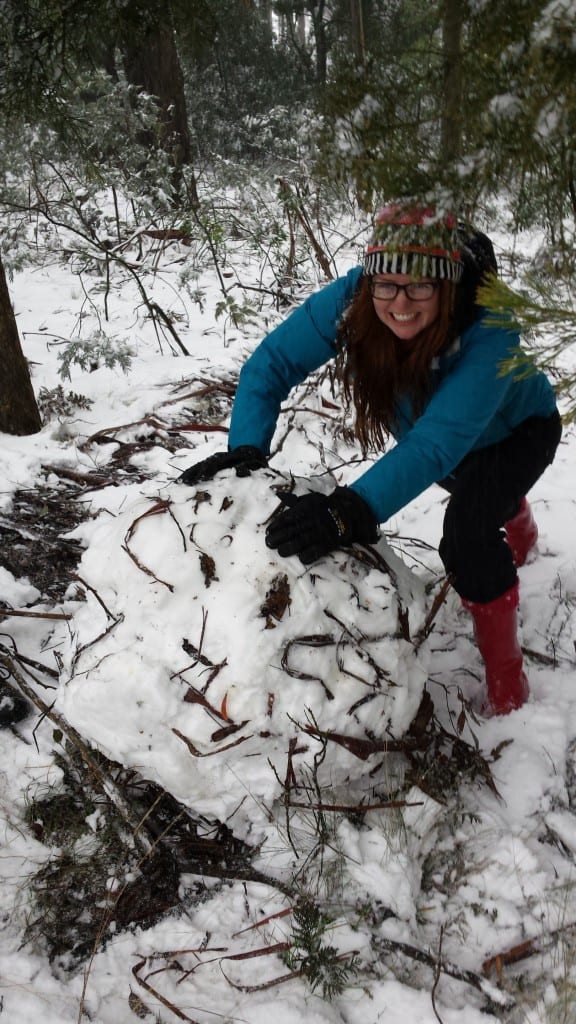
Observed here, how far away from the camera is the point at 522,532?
2.77 meters

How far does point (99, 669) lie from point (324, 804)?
0.67m

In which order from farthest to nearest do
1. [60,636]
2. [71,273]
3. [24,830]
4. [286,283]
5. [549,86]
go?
[71,273] → [286,283] → [60,636] → [24,830] → [549,86]

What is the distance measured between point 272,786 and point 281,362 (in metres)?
1.37

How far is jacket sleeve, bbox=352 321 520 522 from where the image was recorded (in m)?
1.77

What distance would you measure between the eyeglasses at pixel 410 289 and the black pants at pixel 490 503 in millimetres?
629

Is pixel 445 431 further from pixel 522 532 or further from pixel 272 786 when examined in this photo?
pixel 522 532

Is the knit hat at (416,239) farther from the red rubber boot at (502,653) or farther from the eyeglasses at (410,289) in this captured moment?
the red rubber boot at (502,653)

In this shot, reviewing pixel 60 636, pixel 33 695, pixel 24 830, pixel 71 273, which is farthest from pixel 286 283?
pixel 24 830

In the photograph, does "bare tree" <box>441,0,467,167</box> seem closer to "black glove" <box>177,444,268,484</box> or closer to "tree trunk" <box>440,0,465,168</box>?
"tree trunk" <box>440,0,465,168</box>

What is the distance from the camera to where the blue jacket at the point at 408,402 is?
1.78 metres

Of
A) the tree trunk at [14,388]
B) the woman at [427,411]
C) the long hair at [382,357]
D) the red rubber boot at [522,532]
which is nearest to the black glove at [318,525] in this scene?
the woman at [427,411]

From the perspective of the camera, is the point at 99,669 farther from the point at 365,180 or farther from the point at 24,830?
the point at 365,180

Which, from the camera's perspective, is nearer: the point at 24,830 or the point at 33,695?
the point at 24,830

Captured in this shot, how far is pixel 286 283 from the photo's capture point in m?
5.27
